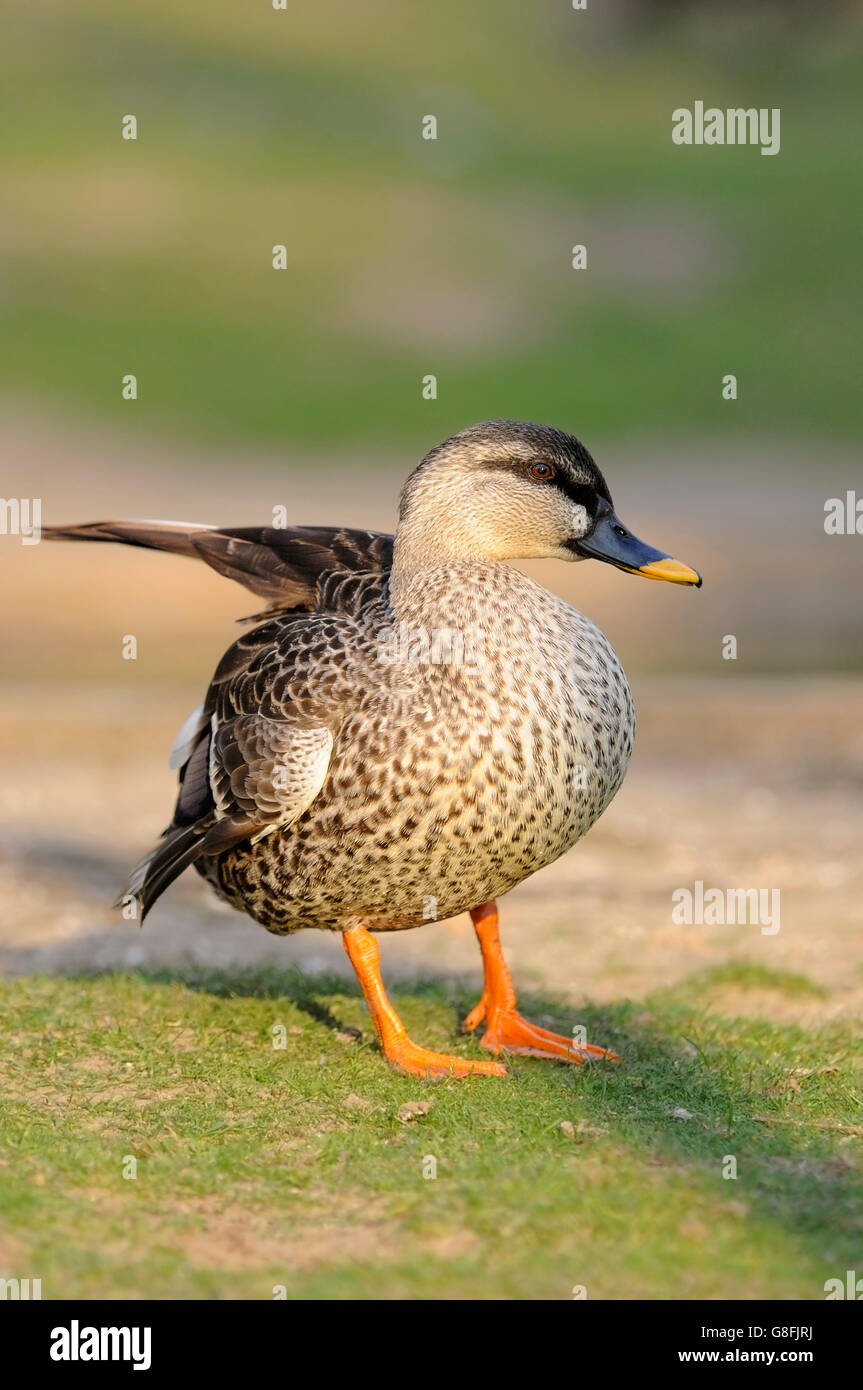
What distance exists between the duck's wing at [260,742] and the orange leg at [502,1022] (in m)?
0.75

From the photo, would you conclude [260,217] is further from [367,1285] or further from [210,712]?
Result: [367,1285]

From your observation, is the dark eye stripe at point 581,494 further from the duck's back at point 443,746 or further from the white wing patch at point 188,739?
the white wing patch at point 188,739

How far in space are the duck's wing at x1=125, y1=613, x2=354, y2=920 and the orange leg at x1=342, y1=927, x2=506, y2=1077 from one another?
420mm

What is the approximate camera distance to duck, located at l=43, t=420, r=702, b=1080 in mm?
4305

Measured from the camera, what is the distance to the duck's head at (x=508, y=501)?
182 inches

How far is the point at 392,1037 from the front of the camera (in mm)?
4676

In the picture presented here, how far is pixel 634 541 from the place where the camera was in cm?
469

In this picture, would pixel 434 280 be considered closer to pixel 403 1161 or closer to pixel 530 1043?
pixel 530 1043

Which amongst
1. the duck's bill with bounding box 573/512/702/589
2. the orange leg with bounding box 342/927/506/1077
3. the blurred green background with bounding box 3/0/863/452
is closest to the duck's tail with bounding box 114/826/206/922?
the orange leg with bounding box 342/927/506/1077

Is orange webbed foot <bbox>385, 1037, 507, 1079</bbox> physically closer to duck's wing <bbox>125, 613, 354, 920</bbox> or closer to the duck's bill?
duck's wing <bbox>125, 613, 354, 920</bbox>
